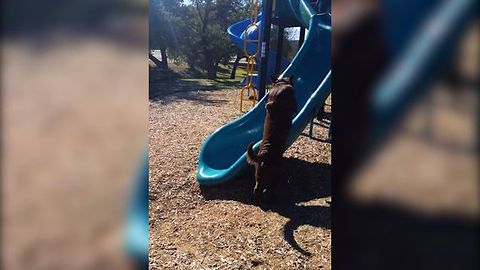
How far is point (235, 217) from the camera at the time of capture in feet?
12.4

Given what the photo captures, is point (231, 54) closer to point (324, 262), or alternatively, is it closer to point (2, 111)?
point (324, 262)

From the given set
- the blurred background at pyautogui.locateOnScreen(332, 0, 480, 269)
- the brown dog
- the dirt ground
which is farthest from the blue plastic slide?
the blurred background at pyautogui.locateOnScreen(332, 0, 480, 269)

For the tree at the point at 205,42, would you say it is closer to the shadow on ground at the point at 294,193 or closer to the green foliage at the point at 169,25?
the green foliage at the point at 169,25

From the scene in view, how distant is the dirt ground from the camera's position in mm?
3018

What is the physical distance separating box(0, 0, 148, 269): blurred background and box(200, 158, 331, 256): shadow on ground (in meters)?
2.87

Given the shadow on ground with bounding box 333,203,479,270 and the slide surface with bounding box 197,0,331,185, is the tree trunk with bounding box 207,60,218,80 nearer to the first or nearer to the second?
the slide surface with bounding box 197,0,331,185

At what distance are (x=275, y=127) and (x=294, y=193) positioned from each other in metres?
0.98

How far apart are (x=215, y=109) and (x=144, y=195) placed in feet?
30.4

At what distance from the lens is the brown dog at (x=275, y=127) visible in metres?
3.68

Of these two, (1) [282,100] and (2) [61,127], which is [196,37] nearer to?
(1) [282,100]

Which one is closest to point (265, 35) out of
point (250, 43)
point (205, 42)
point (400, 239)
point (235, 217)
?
point (235, 217)

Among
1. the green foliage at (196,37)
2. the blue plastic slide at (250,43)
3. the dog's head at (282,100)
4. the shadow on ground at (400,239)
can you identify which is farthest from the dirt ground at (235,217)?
the green foliage at (196,37)

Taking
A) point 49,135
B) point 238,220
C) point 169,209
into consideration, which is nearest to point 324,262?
point 238,220

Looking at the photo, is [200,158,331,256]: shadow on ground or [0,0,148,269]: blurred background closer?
[0,0,148,269]: blurred background
